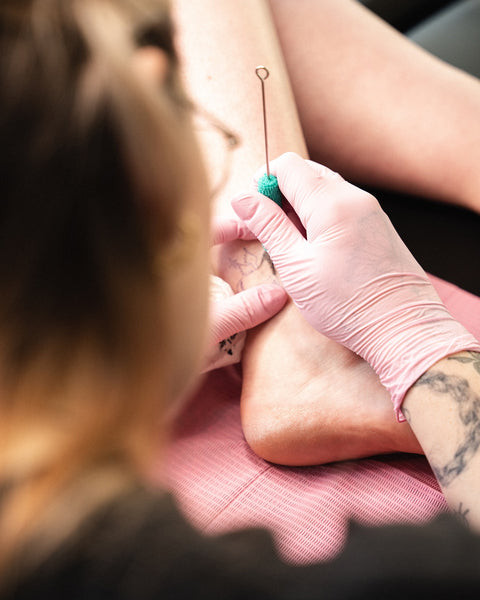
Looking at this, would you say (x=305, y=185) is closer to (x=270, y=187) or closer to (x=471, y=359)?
(x=270, y=187)

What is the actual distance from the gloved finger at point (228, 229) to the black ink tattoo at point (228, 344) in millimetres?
186

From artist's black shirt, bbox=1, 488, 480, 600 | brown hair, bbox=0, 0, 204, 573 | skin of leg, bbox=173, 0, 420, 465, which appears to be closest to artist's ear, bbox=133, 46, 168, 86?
brown hair, bbox=0, 0, 204, 573

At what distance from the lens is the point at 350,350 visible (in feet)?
3.45

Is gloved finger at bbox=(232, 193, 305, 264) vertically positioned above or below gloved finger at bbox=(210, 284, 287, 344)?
above

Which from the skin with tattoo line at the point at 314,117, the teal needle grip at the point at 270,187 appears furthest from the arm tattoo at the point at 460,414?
the teal needle grip at the point at 270,187

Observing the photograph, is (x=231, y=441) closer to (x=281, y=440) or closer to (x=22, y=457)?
(x=281, y=440)

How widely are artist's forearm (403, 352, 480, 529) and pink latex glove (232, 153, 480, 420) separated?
23 millimetres

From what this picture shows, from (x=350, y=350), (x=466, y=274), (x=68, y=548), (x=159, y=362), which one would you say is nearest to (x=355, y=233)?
(x=350, y=350)

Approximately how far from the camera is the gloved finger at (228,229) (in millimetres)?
1139

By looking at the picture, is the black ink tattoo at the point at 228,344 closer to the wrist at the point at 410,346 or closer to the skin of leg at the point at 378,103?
the wrist at the point at 410,346

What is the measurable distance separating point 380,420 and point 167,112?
0.69m

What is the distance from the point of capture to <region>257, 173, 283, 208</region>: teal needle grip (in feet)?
3.59

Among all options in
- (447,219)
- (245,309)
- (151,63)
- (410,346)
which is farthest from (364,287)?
(151,63)

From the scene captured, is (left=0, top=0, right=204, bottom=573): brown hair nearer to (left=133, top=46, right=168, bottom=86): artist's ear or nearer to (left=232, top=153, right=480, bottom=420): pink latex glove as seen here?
(left=133, top=46, right=168, bottom=86): artist's ear
